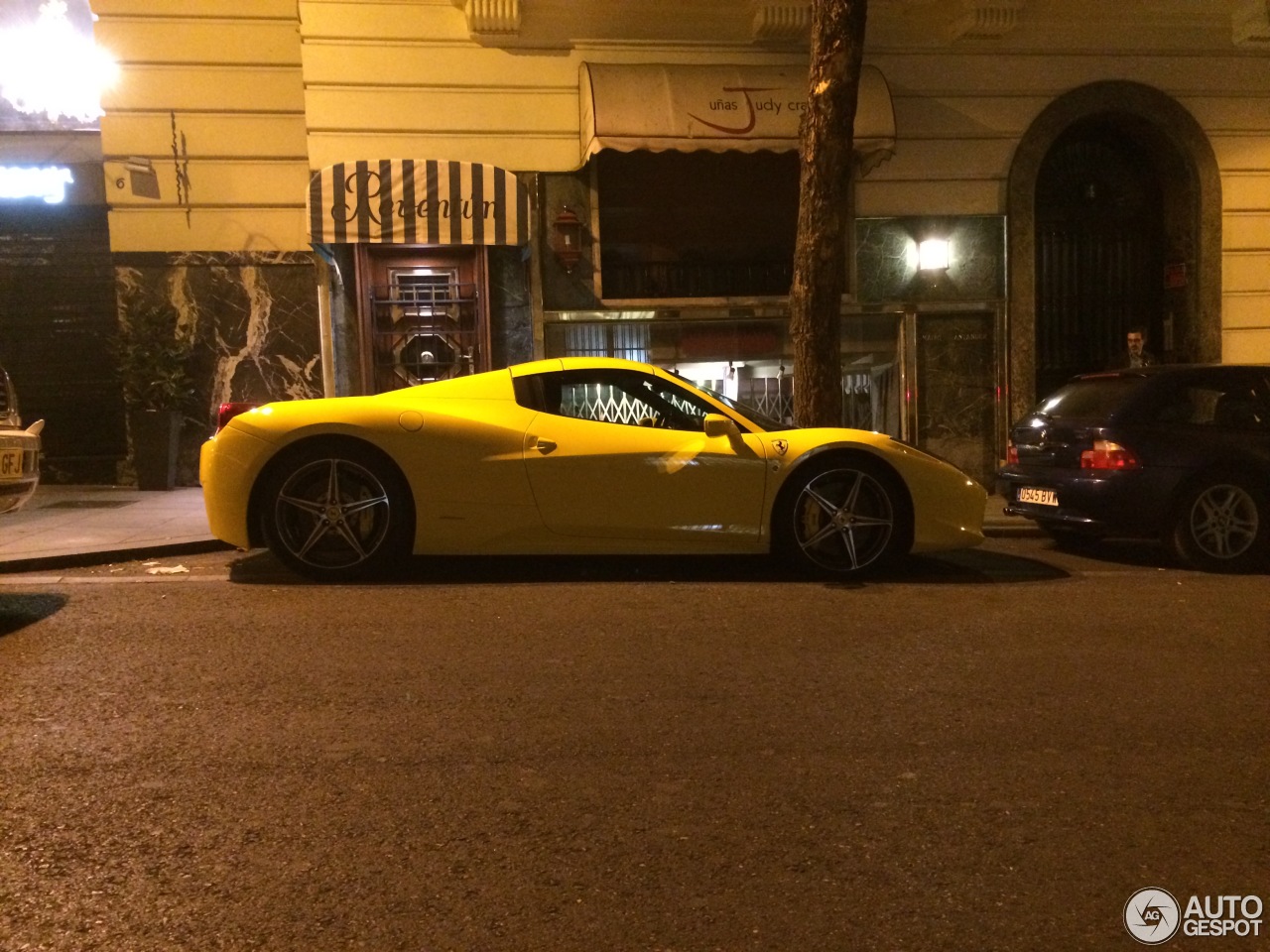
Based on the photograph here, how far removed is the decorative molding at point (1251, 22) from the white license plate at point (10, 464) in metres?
13.0

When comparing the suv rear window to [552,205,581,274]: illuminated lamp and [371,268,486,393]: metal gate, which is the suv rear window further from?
[371,268,486,393]: metal gate

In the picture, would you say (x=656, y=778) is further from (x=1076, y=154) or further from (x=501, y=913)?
(x=1076, y=154)

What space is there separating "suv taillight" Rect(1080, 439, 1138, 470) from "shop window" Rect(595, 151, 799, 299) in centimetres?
564

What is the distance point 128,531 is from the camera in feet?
25.9

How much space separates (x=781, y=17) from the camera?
11.2m

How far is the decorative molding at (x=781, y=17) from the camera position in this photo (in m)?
11.1

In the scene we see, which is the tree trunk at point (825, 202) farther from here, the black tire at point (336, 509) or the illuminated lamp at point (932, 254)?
the black tire at point (336, 509)

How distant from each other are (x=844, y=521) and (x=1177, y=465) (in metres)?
2.45

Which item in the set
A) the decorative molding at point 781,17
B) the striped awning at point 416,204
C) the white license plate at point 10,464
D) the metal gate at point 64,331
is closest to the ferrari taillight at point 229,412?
the white license plate at point 10,464

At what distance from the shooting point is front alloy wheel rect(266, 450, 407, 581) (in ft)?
19.9

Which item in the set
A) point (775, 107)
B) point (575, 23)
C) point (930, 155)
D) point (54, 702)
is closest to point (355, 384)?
point (575, 23)

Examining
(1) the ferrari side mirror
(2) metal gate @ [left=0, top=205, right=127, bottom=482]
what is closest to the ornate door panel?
(2) metal gate @ [left=0, top=205, right=127, bottom=482]

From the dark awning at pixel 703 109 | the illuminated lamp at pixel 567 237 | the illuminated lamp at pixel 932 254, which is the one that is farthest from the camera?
the illuminated lamp at pixel 932 254

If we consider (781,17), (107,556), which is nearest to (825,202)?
(781,17)
